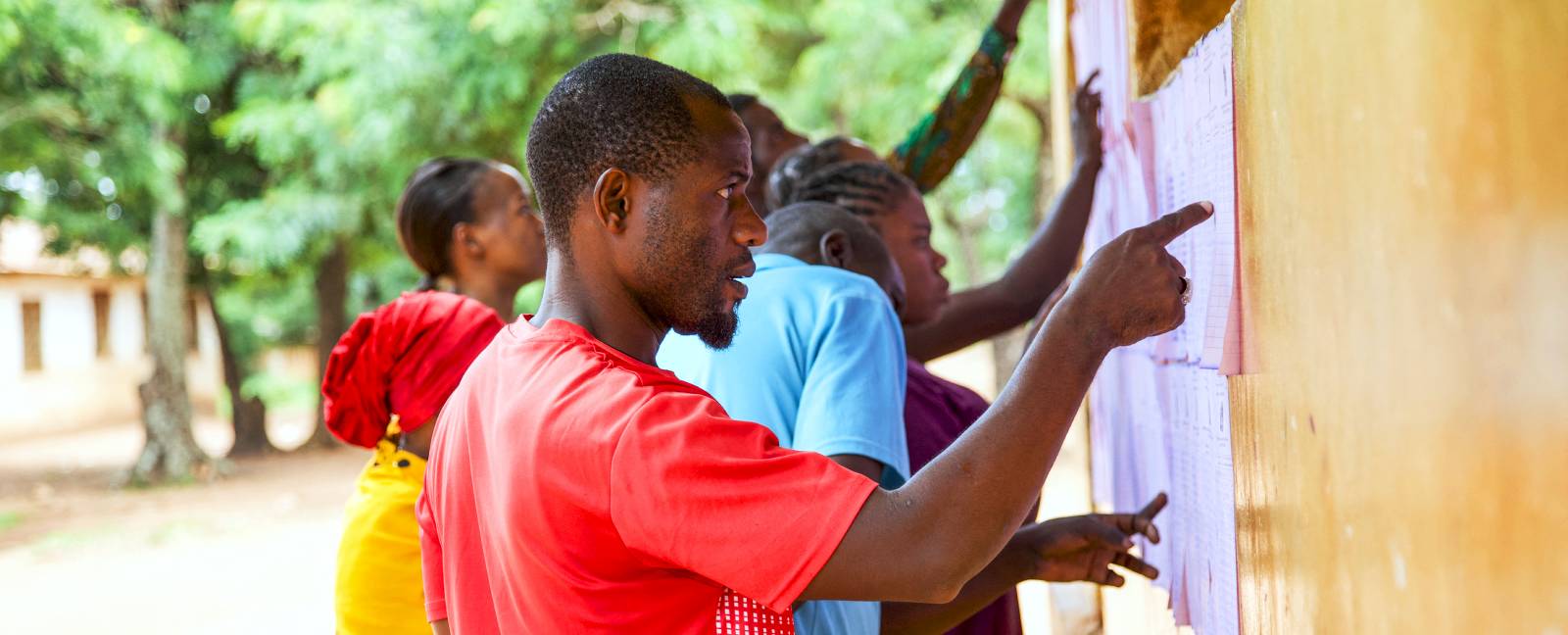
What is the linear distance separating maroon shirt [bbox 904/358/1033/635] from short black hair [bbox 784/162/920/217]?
0.36m

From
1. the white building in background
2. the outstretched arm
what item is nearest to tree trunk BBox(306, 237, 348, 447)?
the white building in background

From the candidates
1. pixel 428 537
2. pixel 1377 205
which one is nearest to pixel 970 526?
pixel 1377 205

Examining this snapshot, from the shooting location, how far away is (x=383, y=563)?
8.96 ft

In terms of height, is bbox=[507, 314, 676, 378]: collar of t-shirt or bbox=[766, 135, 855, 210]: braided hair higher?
bbox=[766, 135, 855, 210]: braided hair

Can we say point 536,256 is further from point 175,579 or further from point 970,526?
point 175,579

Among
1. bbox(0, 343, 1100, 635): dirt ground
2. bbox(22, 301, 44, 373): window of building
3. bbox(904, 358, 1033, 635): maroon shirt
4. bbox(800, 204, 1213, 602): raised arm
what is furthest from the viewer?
bbox(22, 301, 44, 373): window of building

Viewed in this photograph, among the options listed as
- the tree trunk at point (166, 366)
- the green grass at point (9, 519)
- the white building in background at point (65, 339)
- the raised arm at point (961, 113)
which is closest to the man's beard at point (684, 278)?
the raised arm at point (961, 113)

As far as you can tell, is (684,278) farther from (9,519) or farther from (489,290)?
(9,519)

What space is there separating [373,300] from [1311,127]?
18.3m

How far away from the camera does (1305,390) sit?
1.09m

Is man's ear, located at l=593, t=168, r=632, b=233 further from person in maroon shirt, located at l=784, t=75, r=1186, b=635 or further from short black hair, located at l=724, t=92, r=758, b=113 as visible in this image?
short black hair, located at l=724, t=92, r=758, b=113

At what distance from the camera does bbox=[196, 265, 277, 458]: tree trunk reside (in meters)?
16.0

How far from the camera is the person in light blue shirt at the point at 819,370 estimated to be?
175 cm

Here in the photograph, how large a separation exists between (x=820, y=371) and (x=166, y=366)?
12.9 metres
